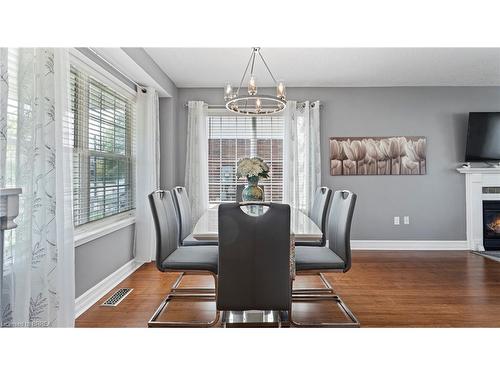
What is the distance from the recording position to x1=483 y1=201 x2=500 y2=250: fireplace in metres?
4.59

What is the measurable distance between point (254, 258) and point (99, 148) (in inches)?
82.3

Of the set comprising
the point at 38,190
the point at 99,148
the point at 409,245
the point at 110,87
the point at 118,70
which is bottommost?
the point at 409,245

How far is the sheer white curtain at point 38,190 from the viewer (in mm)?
1590

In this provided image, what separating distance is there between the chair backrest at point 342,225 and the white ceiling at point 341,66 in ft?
5.58

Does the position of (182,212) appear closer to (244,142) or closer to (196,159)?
(196,159)

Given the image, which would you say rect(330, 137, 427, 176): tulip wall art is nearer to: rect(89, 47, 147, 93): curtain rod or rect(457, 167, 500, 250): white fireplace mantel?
rect(457, 167, 500, 250): white fireplace mantel

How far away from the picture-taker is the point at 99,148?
3.08m

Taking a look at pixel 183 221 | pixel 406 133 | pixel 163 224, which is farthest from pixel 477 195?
pixel 163 224

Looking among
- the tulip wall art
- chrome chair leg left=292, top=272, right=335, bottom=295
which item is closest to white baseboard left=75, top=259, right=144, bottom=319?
chrome chair leg left=292, top=272, right=335, bottom=295

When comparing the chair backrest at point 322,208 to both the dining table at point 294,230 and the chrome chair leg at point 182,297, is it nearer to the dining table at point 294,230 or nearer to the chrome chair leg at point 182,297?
the dining table at point 294,230

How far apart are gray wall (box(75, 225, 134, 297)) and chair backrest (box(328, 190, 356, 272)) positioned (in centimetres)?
206

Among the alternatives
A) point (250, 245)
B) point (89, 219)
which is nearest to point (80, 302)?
point (89, 219)

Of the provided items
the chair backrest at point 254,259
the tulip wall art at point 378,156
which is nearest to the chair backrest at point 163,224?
the chair backrest at point 254,259

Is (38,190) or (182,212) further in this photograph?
(182,212)
